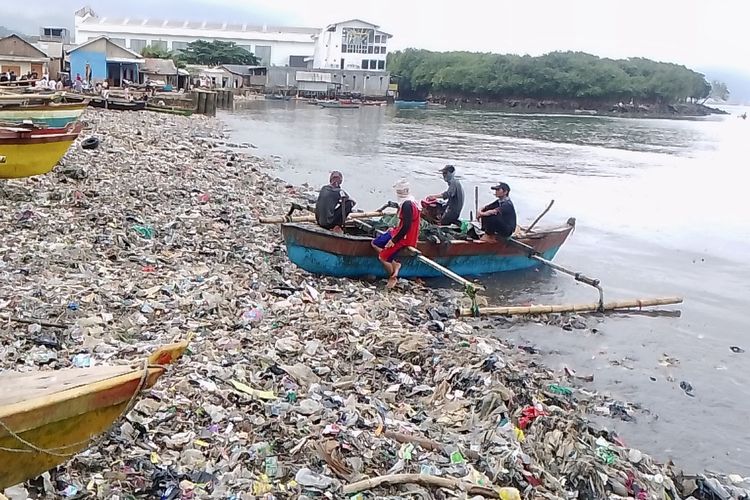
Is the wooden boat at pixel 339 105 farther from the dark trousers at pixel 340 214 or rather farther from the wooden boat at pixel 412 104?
the dark trousers at pixel 340 214

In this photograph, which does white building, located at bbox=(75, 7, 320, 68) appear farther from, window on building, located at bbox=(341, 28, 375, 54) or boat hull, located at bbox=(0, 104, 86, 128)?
boat hull, located at bbox=(0, 104, 86, 128)

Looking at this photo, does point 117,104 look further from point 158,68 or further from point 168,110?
point 158,68

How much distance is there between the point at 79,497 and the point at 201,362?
2.37 metres

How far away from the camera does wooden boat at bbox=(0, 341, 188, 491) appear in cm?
377

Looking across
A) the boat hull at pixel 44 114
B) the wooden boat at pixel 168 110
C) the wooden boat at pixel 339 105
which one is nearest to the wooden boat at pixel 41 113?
the boat hull at pixel 44 114

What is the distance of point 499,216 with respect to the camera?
12.9m

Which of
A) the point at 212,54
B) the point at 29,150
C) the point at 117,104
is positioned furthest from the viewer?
the point at 212,54

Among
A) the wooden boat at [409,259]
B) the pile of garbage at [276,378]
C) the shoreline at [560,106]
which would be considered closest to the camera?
the pile of garbage at [276,378]

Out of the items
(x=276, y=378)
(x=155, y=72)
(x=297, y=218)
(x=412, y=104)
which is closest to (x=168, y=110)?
(x=155, y=72)

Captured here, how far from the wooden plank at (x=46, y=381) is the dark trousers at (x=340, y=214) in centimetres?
766

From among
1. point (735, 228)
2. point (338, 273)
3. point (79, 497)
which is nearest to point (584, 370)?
point (338, 273)

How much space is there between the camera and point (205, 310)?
855 cm

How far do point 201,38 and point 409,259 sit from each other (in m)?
103

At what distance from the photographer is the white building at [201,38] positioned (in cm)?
10588
